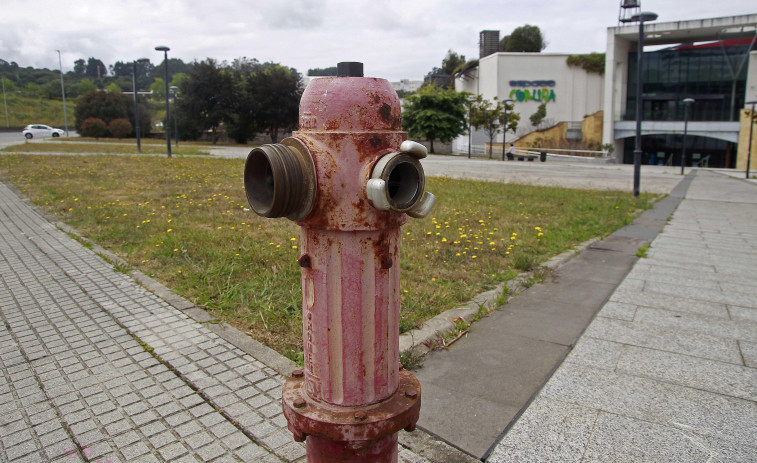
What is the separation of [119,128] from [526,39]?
150 ft

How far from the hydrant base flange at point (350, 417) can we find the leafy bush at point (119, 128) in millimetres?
52319

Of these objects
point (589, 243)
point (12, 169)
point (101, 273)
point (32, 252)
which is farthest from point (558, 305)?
point (12, 169)

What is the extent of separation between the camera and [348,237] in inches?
63.2

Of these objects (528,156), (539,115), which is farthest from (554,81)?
(528,156)

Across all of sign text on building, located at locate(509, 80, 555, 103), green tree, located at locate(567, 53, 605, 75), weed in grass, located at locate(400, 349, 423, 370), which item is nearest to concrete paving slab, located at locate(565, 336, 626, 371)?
weed in grass, located at locate(400, 349, 423, 370)

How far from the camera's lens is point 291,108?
4466 cm

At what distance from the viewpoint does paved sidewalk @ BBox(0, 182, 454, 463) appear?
8.57ft

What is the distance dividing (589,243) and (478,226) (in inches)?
62.7

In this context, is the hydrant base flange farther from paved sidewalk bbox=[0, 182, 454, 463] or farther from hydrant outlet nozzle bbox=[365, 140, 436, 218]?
paved sidewalk bbox=[0, 182, 454, 463]

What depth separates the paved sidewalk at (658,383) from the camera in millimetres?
2596

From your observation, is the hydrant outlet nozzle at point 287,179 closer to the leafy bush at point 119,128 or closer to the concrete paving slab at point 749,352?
the concrete paving slab at point 749,352

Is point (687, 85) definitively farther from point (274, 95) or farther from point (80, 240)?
point (80, 240)

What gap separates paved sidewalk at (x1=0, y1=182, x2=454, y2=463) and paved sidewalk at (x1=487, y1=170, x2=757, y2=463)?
665 millimetres

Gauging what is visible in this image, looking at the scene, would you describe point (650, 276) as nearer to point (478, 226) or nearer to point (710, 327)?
point (710, 327)
